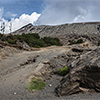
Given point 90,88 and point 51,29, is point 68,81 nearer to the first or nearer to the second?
point 90,88

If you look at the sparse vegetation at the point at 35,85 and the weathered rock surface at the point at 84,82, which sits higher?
the weathered rock surface at the point at 84,82

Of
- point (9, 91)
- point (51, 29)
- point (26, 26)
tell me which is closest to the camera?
point (9, 91)

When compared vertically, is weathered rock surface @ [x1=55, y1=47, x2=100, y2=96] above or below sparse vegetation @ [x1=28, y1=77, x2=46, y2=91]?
above

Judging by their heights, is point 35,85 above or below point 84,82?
below

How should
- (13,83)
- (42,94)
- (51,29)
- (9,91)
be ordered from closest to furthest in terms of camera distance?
(42,94), (9,91), (13,83), (51,29)

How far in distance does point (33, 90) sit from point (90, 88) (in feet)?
12.6

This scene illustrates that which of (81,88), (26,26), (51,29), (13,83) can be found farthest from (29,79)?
(26,26)

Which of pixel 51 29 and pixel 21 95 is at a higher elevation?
pixel 51 29

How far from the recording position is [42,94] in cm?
773

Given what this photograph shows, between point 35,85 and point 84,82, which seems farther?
point 35,85

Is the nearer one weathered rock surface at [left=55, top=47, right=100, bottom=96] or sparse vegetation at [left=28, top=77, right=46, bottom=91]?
weathered rock surface at [left=55, top=47, right=100, bottom=96]

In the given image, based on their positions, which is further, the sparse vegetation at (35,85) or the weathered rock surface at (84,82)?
the sparse vegetation at (35,85)

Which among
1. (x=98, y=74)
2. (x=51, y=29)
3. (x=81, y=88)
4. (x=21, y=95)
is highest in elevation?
(x=51, y=29)

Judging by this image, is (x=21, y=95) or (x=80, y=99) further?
(x=21, y=95)
